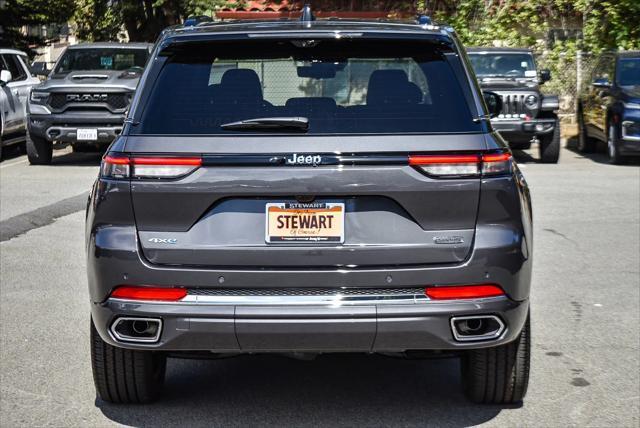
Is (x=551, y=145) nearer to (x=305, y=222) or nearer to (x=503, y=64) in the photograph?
(x=503, y=64)

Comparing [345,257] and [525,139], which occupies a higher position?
[345,257]

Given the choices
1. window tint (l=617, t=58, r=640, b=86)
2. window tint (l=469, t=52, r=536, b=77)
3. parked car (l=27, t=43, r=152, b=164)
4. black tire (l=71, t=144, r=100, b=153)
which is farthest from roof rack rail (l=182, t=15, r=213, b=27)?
window tint (l=469, t=52, r=536, b=77)

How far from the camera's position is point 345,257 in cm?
470

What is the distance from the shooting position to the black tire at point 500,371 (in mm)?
5238

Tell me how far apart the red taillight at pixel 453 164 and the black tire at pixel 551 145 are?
14.4 meters

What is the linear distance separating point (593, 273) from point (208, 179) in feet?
17.0

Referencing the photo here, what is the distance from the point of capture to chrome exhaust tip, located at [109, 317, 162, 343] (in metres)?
4.82

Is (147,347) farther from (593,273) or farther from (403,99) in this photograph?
(593,273)

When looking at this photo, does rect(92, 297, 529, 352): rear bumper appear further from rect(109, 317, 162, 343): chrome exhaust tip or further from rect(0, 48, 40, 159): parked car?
rect(0, 48, 40, 159): parked car

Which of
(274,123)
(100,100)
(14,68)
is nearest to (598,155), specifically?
(100,100)

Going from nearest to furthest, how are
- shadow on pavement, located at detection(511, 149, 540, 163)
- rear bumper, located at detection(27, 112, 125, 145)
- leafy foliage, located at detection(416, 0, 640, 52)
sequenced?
rear bumper, located at detection(27, 112, 125, 145), shadow on pavement, located at detection(511, 149, 540, 163), leafy foliage, located at detection(416, 0, 640, 52)

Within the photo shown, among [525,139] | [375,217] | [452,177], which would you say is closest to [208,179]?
[375,217]

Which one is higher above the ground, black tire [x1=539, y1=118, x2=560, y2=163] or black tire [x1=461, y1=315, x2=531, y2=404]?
black tire [x1=461, y1=315, x2=531, y2=404]

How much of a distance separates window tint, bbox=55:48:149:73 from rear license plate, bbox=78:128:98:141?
193 centimetres
